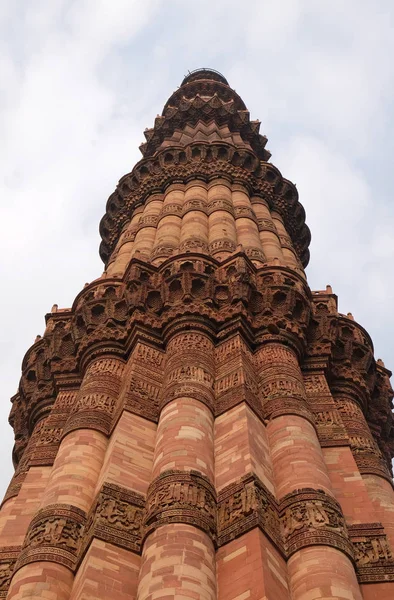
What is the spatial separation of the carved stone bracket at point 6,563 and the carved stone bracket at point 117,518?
144 centimetres

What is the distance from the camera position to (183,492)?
6.97m

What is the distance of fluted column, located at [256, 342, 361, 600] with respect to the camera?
20.4 ft

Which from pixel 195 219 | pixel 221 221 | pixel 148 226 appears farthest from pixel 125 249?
pixel 221 221

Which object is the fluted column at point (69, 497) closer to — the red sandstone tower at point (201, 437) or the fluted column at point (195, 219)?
the red sandstone tower at point (201, 437)

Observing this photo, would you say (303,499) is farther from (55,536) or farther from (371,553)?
(55,536)

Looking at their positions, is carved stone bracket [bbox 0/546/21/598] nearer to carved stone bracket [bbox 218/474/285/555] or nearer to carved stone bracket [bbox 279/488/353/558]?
carved stone bracket [bbox 218/474/285/555]

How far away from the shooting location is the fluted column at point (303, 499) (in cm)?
622

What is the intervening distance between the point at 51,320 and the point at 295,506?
6384 mm

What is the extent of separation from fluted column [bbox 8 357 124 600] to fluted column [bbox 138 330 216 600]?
796mm

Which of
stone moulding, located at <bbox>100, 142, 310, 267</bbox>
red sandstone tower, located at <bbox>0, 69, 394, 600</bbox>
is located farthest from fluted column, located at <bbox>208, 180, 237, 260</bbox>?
stone moulding, located at <bbox>100, 142, 310, 267</bbox>

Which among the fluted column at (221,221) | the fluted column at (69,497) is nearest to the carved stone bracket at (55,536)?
the fluted column at (69,497)

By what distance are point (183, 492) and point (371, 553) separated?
2.05m

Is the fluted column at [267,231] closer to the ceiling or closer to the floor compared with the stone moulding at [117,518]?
closer to the ceiling

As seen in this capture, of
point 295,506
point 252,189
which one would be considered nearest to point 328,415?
point 295,506
